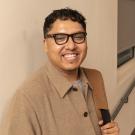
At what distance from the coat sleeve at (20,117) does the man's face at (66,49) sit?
23 centimetres

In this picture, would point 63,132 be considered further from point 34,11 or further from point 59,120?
point 34,11

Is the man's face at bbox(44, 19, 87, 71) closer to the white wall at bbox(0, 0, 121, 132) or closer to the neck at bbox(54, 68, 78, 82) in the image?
the neck at bbox(54, 68, 78, 82)

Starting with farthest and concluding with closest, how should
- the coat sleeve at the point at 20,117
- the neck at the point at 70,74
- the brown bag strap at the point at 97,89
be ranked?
the brown bag strap at the point at 97,89, the neck at the point at 70,74, the coat sleeve at the point at 20,117

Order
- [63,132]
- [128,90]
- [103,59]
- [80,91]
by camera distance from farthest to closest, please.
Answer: [128,90], [103,59], [80,91], [63,132]

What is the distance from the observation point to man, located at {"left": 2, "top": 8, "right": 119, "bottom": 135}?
129cm

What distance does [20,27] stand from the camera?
156 cm

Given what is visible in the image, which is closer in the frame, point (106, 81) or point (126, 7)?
point (106, 81)

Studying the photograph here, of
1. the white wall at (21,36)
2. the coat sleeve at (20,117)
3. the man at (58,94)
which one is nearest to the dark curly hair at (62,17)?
the man at (58,94)

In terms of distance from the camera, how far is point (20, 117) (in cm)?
127

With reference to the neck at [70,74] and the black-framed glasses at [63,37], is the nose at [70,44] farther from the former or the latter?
the neck at [70,74]

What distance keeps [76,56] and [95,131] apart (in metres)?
0.36

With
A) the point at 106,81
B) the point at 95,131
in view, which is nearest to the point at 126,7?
the point at 106,81

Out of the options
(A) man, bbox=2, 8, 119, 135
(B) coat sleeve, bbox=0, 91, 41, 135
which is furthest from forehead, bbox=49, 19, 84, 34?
(B) coat sleeve, bbox=0, 91, 41, 135

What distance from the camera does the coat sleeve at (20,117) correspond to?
4.17ft
